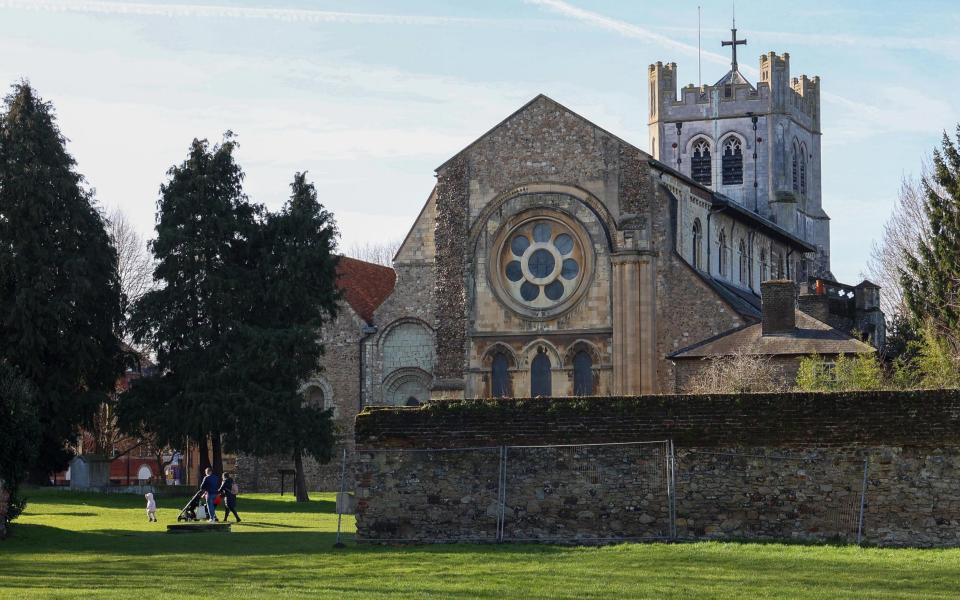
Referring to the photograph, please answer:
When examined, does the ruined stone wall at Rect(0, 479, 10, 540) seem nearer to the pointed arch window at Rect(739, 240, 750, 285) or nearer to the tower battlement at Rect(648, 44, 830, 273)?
the pointed arch window at Rect(739, 240, 750, 285)

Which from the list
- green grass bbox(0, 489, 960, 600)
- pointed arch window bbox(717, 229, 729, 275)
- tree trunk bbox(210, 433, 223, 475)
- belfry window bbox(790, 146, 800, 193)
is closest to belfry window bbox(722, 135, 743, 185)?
belfry window bbox(790, 146, 800, 193)

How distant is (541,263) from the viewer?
57.2 meters

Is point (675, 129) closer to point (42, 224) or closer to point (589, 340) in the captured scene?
point (589, 340)

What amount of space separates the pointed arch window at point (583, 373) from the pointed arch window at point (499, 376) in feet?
7.75

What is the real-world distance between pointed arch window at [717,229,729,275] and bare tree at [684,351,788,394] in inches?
553

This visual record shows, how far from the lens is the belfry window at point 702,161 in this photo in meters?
83.9

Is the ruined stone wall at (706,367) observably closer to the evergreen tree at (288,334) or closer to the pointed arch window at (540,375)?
the pointed arch window at (540,375)

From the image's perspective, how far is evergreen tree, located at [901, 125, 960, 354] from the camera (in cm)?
4828

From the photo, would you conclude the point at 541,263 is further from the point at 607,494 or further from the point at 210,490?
the point at 607,494

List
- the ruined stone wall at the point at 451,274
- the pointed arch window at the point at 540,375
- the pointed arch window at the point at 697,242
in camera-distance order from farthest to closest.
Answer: the pointed arch window at the point at 697,242, the ruined stone wall at the point at 451,274, the pointed arch window at the point at 540,375

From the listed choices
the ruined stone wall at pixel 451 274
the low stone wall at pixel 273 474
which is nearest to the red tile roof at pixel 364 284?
the low stone wall at pixel 273 474

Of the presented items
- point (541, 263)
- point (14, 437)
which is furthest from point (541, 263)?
point (14, 437)

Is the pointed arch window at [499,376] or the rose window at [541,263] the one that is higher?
the rose window at [541,263]

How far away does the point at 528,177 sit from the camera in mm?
57250
